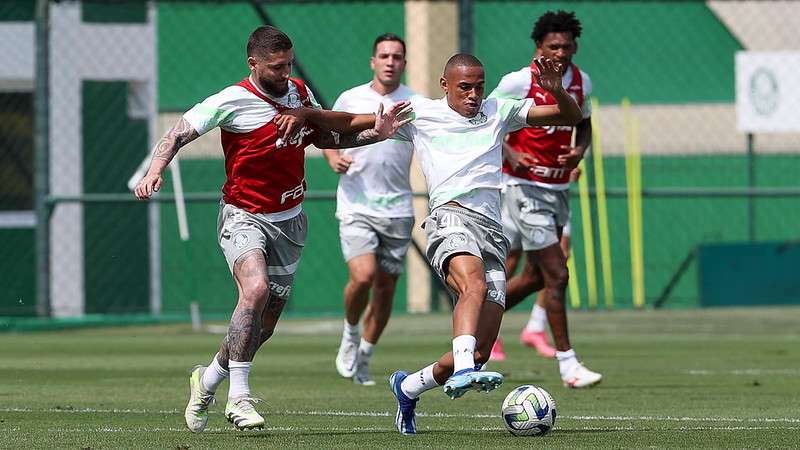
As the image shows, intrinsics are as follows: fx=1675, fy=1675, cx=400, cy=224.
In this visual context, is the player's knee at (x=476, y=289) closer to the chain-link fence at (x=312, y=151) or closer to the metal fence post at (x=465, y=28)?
the metal fence post at (x=465, y=28)

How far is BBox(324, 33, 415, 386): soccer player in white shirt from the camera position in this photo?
37.8 feet

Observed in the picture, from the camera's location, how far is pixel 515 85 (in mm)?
Answer: 11070

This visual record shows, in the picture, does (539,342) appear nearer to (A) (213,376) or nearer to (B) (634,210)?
(A) (213,376)

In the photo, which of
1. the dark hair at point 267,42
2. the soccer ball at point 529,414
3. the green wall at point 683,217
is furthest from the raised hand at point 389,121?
the green wall at point 683,217

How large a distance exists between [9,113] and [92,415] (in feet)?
42.7

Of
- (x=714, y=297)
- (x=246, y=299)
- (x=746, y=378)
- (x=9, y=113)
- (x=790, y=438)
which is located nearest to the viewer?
(x=790, y=438)

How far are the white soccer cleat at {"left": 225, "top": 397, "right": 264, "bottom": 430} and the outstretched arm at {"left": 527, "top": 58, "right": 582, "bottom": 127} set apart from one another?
213 cm

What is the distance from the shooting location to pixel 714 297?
1889cm

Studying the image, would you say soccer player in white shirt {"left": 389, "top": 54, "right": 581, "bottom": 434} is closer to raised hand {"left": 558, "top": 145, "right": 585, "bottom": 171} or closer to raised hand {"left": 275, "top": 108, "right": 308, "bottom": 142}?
raised hand {"left": 275, "top": 108, "right": 308, "bottom": 142}

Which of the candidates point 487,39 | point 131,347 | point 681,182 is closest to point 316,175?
point 487,39

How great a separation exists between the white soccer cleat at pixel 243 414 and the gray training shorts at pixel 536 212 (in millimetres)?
3928

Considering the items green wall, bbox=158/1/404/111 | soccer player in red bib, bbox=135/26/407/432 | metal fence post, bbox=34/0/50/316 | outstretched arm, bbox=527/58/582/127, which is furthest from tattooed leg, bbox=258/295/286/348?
green wall, bbox=158/1/404/111

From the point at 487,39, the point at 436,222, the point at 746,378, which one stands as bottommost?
the point at 746,378

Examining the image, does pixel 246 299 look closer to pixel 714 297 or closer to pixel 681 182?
pixel 714 297
